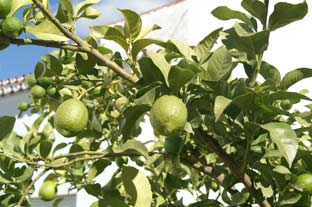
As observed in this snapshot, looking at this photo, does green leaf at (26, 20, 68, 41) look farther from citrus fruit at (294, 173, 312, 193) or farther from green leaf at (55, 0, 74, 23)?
citrus fruit at (294, 173, 312, 193)

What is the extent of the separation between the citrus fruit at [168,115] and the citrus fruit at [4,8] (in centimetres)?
29

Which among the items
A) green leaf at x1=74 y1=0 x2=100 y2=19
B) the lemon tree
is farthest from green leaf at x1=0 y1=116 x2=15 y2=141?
green leaf at x1=74 y1=0 x2=100 y2=19

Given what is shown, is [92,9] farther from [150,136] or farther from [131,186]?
[150,136]

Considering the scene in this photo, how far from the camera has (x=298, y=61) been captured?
3598 mm

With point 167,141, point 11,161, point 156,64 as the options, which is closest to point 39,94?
point 11,161

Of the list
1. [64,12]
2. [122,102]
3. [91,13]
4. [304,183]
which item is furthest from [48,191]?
Answer: [304,183]

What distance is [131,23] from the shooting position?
90cm

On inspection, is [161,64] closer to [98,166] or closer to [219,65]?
[219,65]

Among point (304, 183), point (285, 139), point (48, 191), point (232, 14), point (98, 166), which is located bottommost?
point (48, 191)

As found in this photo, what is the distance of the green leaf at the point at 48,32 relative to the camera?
0.79m

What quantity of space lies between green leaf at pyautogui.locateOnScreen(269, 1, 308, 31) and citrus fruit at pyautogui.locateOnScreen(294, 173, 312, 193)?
26 centimetres

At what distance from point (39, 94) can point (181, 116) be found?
56cm

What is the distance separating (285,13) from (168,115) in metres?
0.29

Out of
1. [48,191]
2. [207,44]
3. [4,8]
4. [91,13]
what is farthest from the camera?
[48,191]
